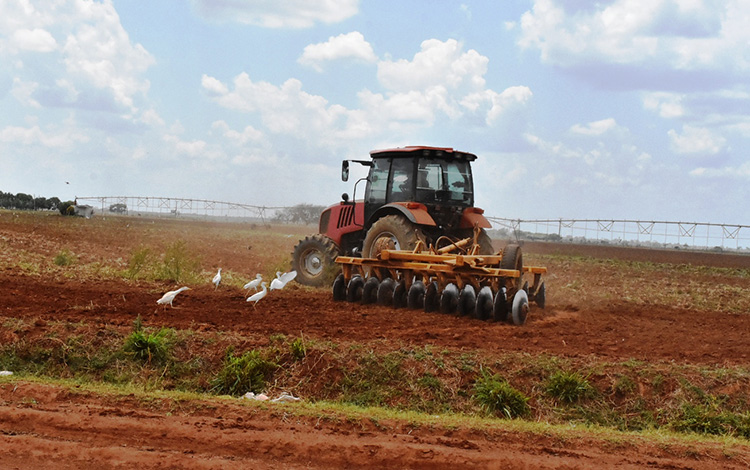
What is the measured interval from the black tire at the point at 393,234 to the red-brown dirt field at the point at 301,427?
7.18 ft

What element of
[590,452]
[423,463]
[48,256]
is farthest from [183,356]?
[48,256]

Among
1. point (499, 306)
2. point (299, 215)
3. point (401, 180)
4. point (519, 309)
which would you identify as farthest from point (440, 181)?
point (299, 215)

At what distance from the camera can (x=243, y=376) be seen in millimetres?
8773

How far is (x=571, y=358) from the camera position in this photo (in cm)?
946

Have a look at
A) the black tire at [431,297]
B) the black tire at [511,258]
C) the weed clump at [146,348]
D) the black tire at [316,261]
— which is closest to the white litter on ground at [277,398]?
the weed clump at [146,348]

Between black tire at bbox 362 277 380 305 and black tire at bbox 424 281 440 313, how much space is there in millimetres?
1206

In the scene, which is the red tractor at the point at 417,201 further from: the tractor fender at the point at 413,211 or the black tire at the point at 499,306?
the black tire at the point at 499,306

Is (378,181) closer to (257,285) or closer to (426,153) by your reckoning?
(426,153)

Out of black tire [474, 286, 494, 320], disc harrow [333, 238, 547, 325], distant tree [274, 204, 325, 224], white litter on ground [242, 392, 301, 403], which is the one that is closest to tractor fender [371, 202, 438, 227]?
disc harrow [333, 238, 547, 325]

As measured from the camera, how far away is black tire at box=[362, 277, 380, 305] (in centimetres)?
1396

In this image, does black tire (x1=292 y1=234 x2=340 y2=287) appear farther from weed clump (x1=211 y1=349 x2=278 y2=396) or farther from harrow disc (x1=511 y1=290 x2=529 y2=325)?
weed clump (x1=211 y1=349 x2=278 y2=396)

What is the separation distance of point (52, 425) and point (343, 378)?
3300mm

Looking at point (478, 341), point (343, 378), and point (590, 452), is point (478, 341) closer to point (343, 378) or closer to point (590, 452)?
point (343, 378)

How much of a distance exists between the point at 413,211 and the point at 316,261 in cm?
367
